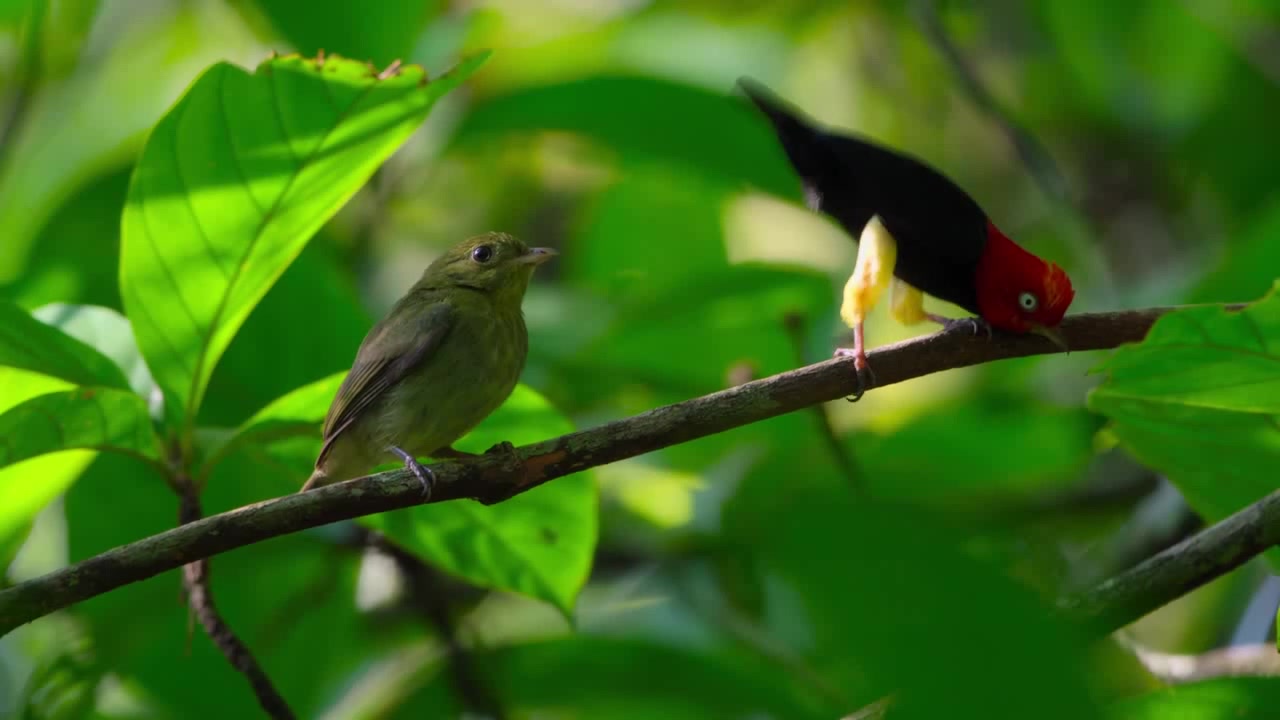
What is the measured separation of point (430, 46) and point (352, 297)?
132cm

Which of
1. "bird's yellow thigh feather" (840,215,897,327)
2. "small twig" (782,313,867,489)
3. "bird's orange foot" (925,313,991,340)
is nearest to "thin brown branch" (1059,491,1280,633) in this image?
"bird's orange foot" (925,313,991,340)

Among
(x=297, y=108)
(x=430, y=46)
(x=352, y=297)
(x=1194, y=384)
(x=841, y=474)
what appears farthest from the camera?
(x=430, y=46)

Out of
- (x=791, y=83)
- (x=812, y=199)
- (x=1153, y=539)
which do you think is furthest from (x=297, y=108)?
(x=791, y=83)

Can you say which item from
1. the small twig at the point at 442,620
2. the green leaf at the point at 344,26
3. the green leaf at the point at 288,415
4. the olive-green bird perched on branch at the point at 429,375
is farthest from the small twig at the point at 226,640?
the green leaf at the point at 344,26

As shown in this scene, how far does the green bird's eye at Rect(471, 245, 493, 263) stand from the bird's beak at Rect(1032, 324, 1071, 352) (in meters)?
1.65

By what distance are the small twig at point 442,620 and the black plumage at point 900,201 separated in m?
1.42

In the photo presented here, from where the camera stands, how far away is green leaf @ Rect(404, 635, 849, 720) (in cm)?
264

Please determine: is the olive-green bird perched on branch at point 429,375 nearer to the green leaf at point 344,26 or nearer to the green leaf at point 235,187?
the green leaf at point 235,187

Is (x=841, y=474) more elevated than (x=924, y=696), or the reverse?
(x=924, y=696)

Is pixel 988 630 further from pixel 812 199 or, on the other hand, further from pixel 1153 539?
pixel 1153 539

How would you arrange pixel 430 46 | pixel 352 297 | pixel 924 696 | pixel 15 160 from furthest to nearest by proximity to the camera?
pixel 15 160
pixel 430 46
pixel 352 297
pixel 924 696

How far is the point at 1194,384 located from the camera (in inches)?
81.4

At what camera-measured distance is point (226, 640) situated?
229cm

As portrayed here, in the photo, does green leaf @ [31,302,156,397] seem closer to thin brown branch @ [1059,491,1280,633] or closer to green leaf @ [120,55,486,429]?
green leaf @ [120,55,486,429]
